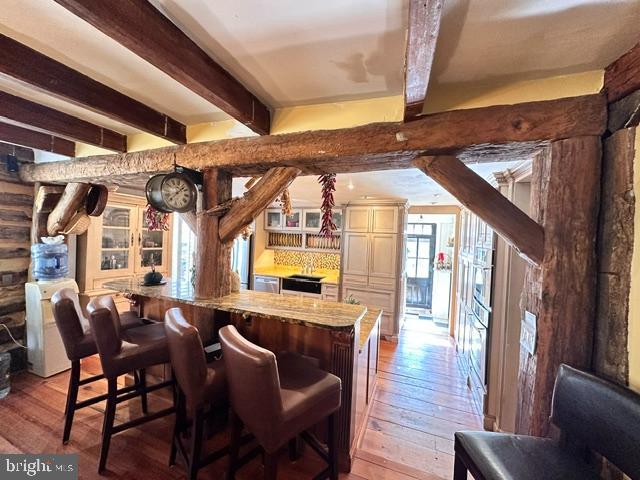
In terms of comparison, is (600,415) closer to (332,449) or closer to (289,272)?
(332,449)

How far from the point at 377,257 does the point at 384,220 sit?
619 millimetres

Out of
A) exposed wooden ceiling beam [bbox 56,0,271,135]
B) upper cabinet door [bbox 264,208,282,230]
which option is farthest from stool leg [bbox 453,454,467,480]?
upper cabinet door [bbox 264,208,282,230]

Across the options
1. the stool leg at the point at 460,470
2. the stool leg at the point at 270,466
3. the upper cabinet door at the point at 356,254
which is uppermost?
the upper cabinet door at the point at 356,254

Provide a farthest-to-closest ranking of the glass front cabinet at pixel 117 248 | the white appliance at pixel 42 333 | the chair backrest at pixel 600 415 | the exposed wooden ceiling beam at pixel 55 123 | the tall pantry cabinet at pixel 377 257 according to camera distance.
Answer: the tall pantry cabinet at pixel 377 257 → the glass front cabinet at pixel 117 248 → the white appliance at pixel 42 333 → the exposed wooden ceiling beam at pixel 55 123 → the chair backrest at pixel 600 415

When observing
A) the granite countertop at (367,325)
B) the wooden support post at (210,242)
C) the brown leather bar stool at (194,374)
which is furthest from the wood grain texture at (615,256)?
the wooden support post at (210,242)

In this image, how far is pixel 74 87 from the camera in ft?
4.67

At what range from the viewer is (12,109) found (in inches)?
66.1

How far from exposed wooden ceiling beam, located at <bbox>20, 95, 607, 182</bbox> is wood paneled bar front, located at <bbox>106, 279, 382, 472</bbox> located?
1.00m

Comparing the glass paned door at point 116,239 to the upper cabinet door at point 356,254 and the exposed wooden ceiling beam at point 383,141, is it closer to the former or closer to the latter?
the exposed wooden ceiling beam at point 383,141

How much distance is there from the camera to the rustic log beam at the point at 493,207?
4.45 ft

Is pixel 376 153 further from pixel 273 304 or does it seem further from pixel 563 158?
pixel 273 304

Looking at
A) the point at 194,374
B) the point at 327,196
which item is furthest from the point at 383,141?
the point at 194,374

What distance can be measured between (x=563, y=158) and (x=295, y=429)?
6.02 feet

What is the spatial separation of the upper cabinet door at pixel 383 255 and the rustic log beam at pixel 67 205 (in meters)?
3.75
